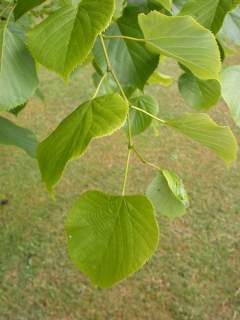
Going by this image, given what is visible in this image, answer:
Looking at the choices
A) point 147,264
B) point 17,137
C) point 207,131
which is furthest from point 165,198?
point 147,264

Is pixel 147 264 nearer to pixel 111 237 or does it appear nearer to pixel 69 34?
pixel 111 237

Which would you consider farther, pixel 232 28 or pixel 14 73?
pixel 232 28

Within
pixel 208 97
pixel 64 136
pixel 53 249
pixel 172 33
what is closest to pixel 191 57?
pixel 172 33

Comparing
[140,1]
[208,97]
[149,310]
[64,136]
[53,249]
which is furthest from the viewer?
[53,249]

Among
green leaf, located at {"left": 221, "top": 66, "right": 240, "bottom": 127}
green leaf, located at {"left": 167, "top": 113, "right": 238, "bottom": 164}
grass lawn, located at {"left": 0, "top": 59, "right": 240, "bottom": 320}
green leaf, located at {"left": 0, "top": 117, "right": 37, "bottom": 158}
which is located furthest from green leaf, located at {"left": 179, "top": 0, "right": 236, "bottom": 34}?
grass lawn, located at {"left": 0, "top": 59, "right": 240, "bottom": 320}

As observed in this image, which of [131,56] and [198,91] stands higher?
[131,56]

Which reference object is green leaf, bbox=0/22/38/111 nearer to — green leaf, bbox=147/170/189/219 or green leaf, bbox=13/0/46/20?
green leaf, bbox=13/0/46/20

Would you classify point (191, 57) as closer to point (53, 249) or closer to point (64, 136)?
point (64, 136)
